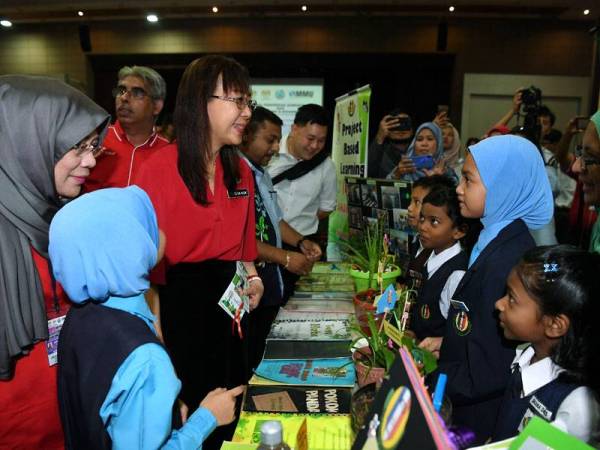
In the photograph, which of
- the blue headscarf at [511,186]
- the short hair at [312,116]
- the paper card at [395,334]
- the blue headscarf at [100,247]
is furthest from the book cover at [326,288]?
the blue headscarf at [100,247]

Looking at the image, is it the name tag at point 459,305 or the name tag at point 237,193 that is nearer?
the name tag at point 459,305

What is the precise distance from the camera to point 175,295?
143 cm

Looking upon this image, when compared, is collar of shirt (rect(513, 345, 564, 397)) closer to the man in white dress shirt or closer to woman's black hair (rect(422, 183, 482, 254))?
woman's black hair (rect(422, 183, 482, 254))

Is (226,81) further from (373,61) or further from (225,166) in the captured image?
(373,61)

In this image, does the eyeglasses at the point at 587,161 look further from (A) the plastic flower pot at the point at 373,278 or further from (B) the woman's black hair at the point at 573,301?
(A) the plastic flower pot at the point at 373,278

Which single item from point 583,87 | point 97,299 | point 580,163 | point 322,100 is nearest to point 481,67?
point 583,87

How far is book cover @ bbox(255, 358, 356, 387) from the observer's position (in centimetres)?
127

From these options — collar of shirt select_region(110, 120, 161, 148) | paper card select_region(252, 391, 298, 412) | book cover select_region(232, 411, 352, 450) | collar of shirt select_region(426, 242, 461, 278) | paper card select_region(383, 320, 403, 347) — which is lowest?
book cover select_region(232, 411, 352, 450)

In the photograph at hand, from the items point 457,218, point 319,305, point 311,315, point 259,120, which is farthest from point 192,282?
point 259,120

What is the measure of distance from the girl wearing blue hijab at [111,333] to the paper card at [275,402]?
253 millimetres

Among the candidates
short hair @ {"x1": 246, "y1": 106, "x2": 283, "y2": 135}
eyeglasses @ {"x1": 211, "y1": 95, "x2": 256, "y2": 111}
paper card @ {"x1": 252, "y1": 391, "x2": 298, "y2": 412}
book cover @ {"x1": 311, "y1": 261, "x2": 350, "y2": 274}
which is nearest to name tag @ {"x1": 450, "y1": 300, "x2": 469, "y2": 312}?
paper card @ {"x1": 252, "y1": 391, "x2": 298, "y2": 412}

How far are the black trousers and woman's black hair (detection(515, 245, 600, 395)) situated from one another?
926 millimetres

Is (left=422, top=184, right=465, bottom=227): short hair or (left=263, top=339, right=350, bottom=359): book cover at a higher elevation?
(left=422, top=184, right=465, bottom=227): short hair

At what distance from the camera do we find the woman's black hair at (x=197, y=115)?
1.49 m
